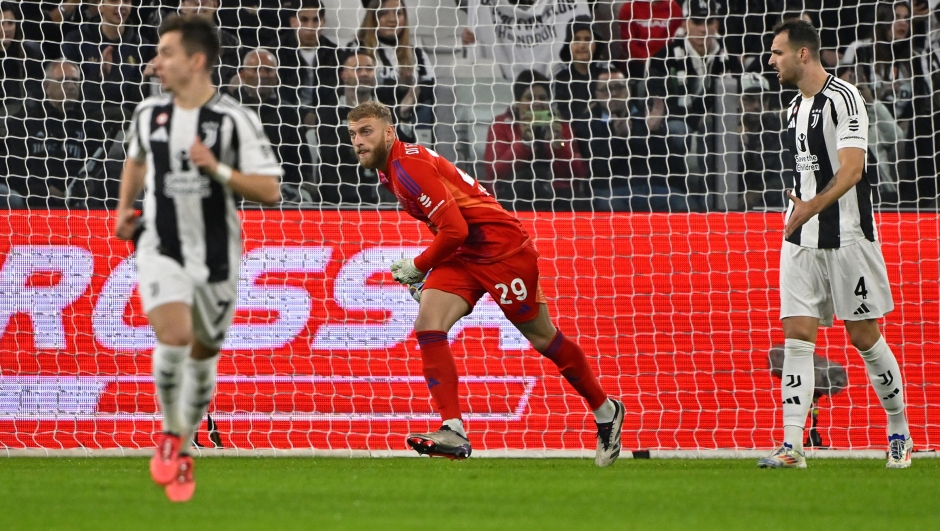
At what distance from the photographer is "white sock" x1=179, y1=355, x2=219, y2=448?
4.74m

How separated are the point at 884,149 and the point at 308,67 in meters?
4.22

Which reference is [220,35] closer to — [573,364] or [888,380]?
[573,364]

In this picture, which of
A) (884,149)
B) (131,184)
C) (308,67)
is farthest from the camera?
(308,67)

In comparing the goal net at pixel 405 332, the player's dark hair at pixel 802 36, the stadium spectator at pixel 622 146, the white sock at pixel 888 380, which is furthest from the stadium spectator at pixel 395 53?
the white sock at pixel 888 380

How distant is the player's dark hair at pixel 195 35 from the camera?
466 centimetres

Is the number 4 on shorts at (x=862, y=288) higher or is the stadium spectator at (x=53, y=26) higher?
the stadium spectator at (x=53, y=26)

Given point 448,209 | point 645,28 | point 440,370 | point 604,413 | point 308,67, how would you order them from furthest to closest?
point 645,28
point 308,67
point 604,413
point 440,370
point 448,209

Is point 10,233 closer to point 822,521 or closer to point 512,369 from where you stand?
point 512,369

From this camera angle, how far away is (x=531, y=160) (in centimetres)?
902

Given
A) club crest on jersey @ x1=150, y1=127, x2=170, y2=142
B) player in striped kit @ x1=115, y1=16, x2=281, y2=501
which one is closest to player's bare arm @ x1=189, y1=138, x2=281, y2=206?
player in striped kit @ x1=115, y1=16, x2=281, y2=501

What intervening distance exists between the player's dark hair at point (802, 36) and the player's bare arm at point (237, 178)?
281 cm

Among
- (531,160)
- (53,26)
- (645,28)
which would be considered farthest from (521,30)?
(53,26)

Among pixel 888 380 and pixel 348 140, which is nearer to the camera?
pixel 888 380

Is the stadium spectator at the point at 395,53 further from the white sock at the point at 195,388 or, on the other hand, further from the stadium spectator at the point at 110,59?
the white sock at the point at 195,388
